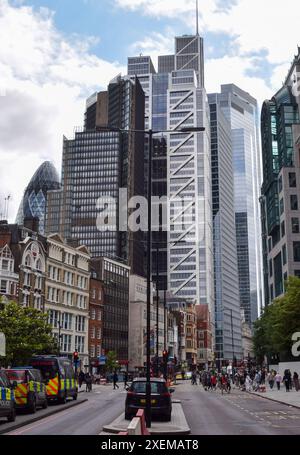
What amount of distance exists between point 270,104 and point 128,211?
71.4m

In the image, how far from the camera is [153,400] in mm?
23500

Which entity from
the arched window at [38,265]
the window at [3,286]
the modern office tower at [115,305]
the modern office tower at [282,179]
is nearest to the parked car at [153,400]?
the window at [3,286]

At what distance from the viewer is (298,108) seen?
104562 millimetres

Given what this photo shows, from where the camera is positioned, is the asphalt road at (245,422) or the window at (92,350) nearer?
the asphalt road at (245,422)

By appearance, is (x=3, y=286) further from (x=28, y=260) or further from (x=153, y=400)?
(x=153, y=400)

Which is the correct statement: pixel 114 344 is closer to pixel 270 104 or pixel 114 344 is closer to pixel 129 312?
pixel 129 312

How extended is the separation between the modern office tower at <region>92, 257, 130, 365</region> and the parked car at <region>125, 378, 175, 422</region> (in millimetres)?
81888

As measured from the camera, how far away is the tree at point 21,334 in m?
46.5

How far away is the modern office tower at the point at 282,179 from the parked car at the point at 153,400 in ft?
222

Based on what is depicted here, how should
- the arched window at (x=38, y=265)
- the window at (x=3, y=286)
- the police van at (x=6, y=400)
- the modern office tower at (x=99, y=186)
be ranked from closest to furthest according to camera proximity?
the police van at (x=6, y=400), the window at (x=3, y=286), the arched window at (x=38, y=265), the modern office tower at (x=99, y=186)

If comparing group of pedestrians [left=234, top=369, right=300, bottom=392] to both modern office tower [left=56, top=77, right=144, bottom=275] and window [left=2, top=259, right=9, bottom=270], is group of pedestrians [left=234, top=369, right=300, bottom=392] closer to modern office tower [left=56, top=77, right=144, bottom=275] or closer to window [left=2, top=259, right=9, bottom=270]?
window [left=2, top=259, right=9, bottom=270]

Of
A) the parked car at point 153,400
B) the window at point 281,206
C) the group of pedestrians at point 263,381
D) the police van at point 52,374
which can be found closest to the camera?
the parked car at point 153,400

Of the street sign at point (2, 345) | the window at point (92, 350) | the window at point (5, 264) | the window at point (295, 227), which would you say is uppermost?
the window at point (295, 227)

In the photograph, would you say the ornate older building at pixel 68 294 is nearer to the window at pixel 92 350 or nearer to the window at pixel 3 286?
the window at pixel 92 350
